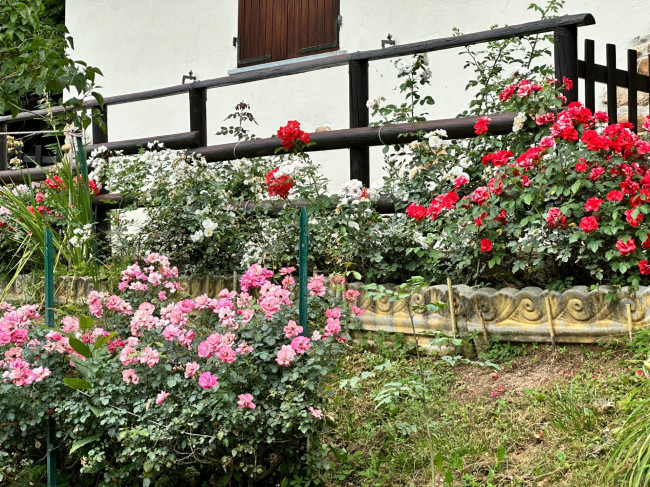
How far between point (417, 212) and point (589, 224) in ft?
2.63

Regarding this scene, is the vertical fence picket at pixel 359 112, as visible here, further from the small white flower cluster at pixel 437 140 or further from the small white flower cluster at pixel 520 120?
the small white flower cluster at pixel 520 120

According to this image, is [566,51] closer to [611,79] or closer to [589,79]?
[589,79]

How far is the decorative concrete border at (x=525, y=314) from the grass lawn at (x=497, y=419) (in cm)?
7

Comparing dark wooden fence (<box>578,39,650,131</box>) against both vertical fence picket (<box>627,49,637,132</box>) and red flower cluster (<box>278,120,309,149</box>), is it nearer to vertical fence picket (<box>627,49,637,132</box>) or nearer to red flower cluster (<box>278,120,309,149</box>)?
vertical fence picket (<box>627,49,637,132</box>)

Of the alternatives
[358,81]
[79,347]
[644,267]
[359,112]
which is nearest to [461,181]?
[644,267]

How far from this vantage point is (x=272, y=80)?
309 inches

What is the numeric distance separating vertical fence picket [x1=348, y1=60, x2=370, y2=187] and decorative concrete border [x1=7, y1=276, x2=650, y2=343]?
3.20ft

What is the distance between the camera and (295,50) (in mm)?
7512

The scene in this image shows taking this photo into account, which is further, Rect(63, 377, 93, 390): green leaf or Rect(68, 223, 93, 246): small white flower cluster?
Rect(68, 223, 93, 246): small white flower cluster

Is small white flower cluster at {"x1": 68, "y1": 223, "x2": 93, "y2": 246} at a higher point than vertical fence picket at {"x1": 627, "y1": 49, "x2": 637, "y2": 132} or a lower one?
lower

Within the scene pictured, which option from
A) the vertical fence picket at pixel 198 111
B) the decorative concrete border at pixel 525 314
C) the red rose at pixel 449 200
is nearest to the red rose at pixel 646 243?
the decorative concrete border at pixel 525 314

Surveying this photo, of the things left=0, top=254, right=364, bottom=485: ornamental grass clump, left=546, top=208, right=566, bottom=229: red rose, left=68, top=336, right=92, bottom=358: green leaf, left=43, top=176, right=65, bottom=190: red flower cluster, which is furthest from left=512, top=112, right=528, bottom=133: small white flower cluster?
left=43, top=176, right=65, bottom=190: red flower cluster

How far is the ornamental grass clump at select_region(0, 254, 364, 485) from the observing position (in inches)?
113

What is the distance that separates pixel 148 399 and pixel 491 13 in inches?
180
